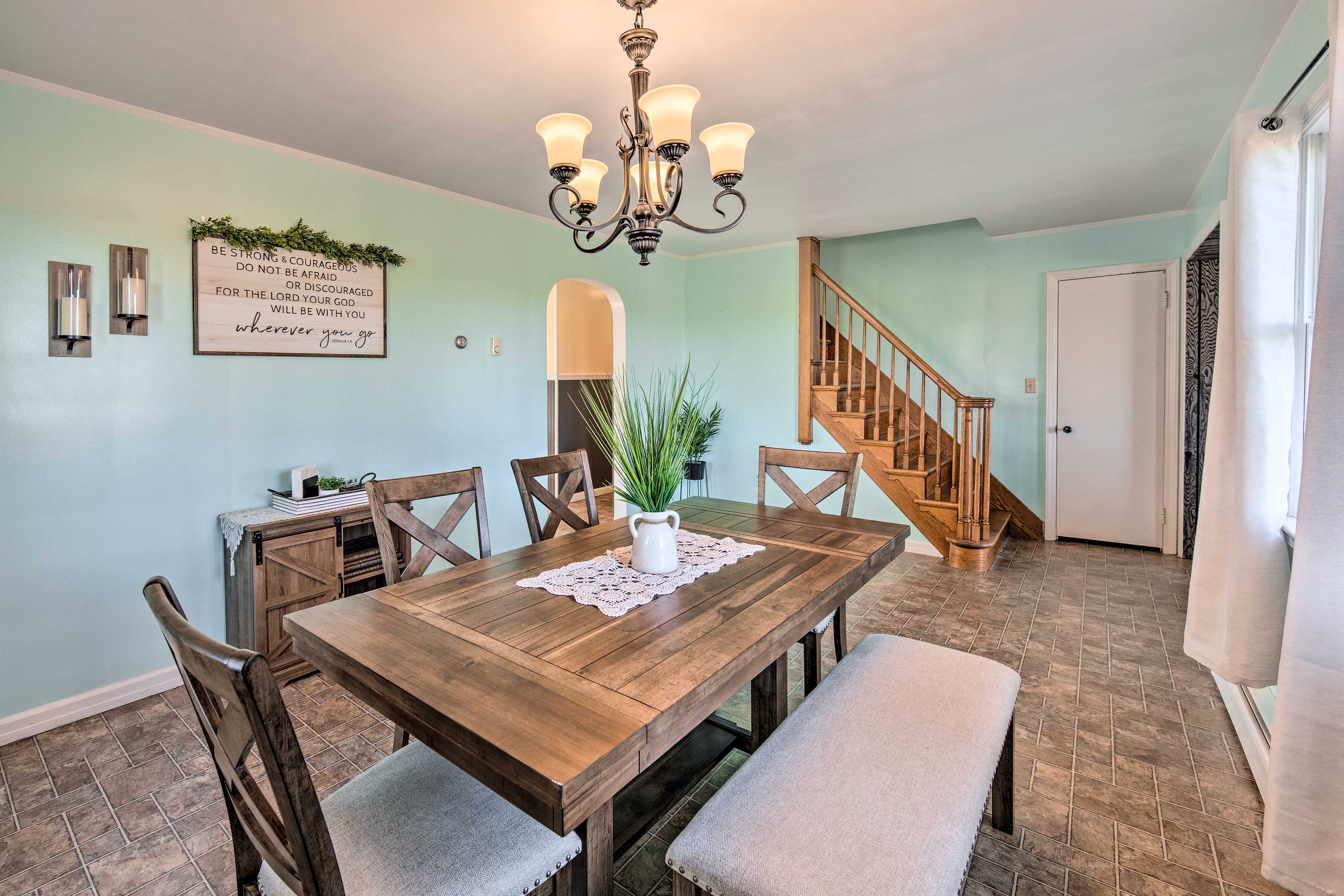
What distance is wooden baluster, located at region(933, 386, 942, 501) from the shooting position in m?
4.40

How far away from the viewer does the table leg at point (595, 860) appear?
1.15 metres

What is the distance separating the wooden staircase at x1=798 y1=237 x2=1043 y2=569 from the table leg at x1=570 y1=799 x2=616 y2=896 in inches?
139

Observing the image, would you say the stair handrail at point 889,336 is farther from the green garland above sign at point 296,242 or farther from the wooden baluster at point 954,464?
the green garland above sign at point 296,242

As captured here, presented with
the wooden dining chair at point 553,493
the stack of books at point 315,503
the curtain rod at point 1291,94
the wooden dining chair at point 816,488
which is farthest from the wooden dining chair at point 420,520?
the curtain rod at point 1291,94

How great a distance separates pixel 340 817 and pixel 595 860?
1.57ft

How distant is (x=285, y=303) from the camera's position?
9.53 ft

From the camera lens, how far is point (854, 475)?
248 centimetres

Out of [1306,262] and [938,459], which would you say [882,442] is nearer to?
[938,459]

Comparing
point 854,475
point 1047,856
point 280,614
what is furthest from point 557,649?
point 280,614

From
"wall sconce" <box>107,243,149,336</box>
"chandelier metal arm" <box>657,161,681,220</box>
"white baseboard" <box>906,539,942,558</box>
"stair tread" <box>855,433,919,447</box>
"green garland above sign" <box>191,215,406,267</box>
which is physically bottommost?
"white baseboard" <box>906,539,942,558</box>

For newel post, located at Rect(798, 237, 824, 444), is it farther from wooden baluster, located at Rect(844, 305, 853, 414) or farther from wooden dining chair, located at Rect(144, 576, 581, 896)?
wooden dining chair, located at Rect(144, 576, 581, 896)

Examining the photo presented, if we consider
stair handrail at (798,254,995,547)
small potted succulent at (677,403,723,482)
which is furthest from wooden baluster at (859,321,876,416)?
small potted succulent at (677,403,723,482)

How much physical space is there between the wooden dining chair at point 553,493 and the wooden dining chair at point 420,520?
0.59 ft

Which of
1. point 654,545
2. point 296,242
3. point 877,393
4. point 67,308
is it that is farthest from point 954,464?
point 67,308
